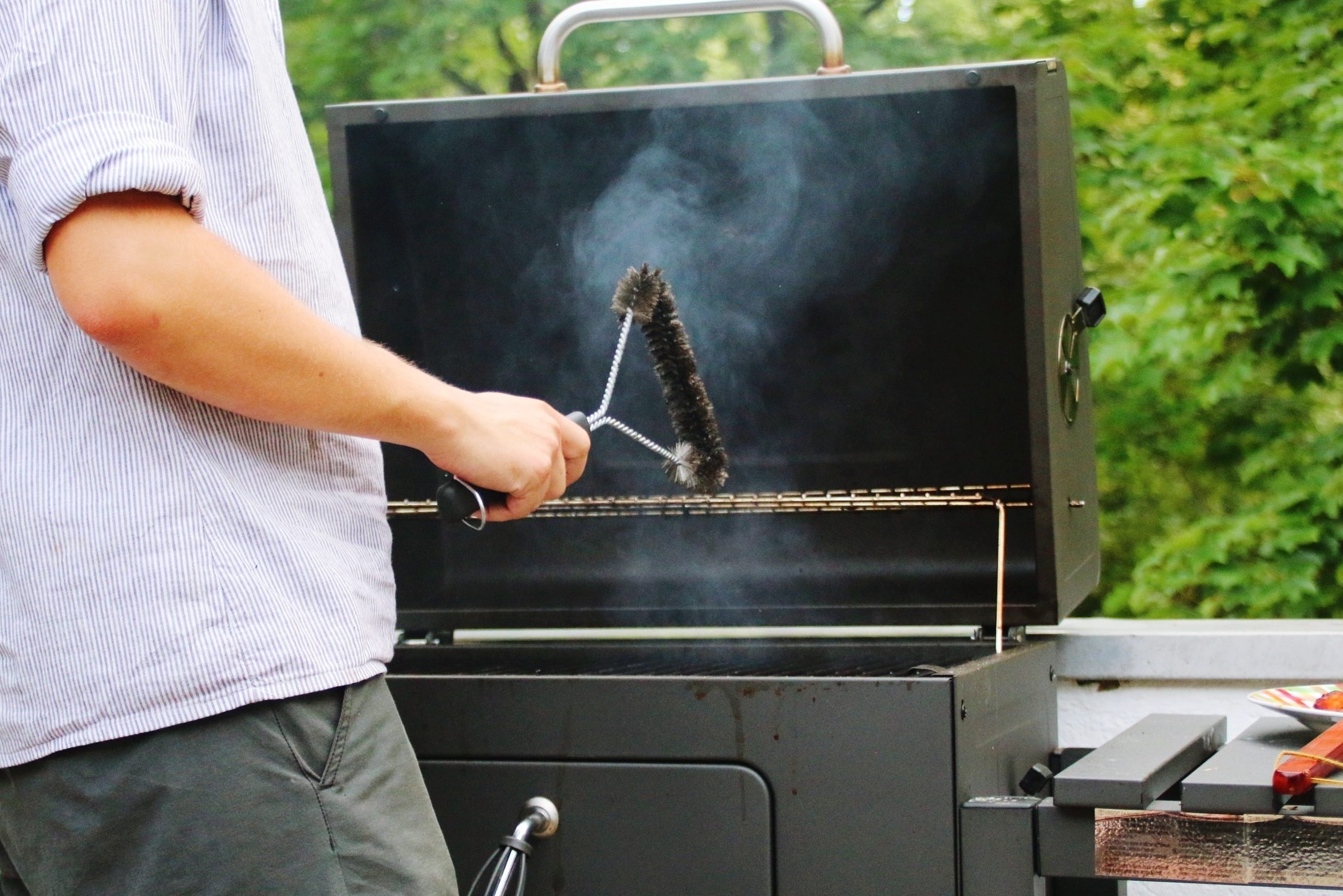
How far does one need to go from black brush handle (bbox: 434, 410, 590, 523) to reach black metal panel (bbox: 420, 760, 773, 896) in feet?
1.33

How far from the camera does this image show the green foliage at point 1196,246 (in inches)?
125

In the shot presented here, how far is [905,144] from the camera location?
5.94ft

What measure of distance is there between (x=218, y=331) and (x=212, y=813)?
1.02 ft

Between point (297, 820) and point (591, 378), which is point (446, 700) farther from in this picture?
point (591, 378)

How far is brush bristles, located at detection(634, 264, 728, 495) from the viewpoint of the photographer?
5.20 feet

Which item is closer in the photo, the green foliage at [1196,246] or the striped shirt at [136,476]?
the striped shirt at [136,476]

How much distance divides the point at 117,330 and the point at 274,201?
0.63 feet

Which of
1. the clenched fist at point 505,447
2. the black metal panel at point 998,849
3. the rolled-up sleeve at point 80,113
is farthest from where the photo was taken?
the black metal panel at point 998,849

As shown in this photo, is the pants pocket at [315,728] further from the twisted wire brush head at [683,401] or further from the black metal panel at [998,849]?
the twisted wire brush head at [683,401]

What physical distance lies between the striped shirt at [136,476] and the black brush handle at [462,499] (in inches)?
5.5

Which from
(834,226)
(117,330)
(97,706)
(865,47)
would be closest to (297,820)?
(97,706)

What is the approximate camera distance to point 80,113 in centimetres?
77

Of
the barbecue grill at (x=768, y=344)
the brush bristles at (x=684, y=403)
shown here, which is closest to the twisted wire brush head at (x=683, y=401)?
the brush bristles at (x=684, y=403)

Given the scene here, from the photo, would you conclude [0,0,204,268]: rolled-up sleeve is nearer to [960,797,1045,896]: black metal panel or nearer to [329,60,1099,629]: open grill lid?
[960,797,1045,896]: black metal panel
